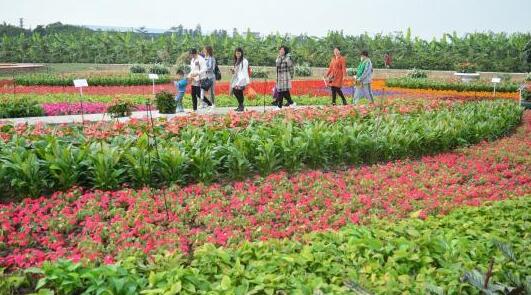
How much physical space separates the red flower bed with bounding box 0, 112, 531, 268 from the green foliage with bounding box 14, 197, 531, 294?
525 mm

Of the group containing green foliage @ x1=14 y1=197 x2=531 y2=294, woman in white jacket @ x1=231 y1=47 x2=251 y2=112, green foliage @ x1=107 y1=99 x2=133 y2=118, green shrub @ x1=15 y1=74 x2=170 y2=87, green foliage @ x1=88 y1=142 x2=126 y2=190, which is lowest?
green foliage @ x1=14 y1=197 x2=531 y2=294

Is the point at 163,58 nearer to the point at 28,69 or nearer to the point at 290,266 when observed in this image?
the point at 28,69

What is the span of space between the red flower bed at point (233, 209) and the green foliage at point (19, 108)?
757 cm

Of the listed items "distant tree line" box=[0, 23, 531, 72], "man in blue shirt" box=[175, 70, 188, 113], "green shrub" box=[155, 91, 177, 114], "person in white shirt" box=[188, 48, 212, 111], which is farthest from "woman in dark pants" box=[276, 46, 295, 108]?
"distant tree line" box=[0, 23, 531, 72]

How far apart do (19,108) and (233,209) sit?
8.84 meters

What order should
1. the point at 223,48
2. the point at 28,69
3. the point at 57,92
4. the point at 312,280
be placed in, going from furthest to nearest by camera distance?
the point at 223,48, the point at 28,69, the point at 57,92, the point at 312,280

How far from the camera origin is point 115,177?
6.02 metres

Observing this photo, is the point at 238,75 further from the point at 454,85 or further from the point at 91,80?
the point at 454,85

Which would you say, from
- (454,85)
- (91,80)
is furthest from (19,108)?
(454,85)

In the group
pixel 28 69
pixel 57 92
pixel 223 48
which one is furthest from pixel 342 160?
pixel 223 48

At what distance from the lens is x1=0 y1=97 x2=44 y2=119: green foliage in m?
12.3

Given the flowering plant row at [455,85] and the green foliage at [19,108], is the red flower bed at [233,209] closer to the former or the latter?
the green foliage at [19,108]

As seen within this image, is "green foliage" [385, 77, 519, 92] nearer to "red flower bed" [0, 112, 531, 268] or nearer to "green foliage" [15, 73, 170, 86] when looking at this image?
"green foliage" [15, 73, 170, 86]

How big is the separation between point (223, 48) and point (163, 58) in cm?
421
